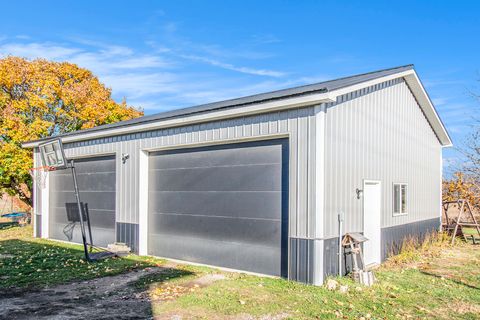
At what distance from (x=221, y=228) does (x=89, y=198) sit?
5.24 meters

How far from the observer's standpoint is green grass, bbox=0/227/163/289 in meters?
7.09

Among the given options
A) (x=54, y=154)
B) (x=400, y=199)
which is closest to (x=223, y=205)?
(x=400, y=199)

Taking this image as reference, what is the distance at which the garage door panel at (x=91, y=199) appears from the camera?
10719 millimetres

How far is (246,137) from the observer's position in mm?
7562

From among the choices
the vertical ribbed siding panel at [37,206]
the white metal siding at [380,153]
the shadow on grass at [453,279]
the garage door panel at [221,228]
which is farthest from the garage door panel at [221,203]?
the vertical ribbed siding panel at [37,206]

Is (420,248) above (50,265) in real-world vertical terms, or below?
below

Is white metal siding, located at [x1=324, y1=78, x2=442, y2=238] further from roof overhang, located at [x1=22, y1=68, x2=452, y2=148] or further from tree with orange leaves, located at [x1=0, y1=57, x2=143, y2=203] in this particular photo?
tree with orange leaves, located at [x1=0, y1=57, x2=143, y2=203]

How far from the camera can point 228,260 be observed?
7.97 meters

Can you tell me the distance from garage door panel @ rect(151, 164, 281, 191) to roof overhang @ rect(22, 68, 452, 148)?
1.11m

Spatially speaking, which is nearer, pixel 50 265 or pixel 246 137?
pixel 246 137

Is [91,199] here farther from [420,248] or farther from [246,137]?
[420,248]

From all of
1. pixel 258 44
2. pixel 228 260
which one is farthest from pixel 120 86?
pixel 228 260

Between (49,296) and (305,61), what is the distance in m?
13.3

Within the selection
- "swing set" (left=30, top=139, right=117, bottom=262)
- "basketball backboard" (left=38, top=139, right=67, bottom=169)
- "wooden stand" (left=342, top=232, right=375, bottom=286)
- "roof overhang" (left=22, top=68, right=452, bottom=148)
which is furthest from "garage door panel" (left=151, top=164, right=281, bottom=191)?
"basketball backboard" (left=38, top=139, right=67, bottom=169)
